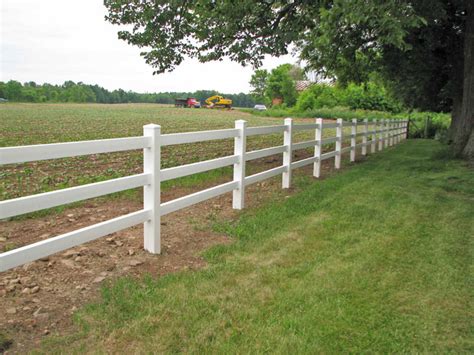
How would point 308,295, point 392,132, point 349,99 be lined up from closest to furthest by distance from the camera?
point 308,295
point 392,132
point 349,99

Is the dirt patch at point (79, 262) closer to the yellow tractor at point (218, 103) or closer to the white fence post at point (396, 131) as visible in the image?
the white fence post at point (396, 131)

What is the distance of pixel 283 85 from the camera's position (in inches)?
3081

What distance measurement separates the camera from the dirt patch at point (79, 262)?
11.0 feet

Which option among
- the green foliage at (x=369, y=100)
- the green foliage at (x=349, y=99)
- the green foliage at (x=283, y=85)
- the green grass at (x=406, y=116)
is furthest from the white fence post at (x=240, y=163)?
the green foliage at (x=283, y=85)

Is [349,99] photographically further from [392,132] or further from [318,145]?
[318,145]

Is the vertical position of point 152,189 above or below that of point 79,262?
above

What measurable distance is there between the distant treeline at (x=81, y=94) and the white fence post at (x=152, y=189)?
356 ft

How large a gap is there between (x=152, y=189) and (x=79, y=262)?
3.43 feet

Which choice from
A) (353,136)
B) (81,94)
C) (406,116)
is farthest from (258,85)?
(353,136)

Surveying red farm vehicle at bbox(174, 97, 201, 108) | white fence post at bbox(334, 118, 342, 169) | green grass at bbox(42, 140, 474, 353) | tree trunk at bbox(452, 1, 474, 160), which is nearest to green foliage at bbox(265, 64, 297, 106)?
red farm vehicle at bbox(174, 97, 201, 108)

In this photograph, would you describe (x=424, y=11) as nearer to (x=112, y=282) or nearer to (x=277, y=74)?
(x=112, y=282)

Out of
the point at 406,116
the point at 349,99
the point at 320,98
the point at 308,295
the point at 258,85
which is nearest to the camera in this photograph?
the point at 308,295

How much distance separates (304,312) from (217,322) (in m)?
0.70

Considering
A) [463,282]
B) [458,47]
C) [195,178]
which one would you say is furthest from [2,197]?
[458,47]
